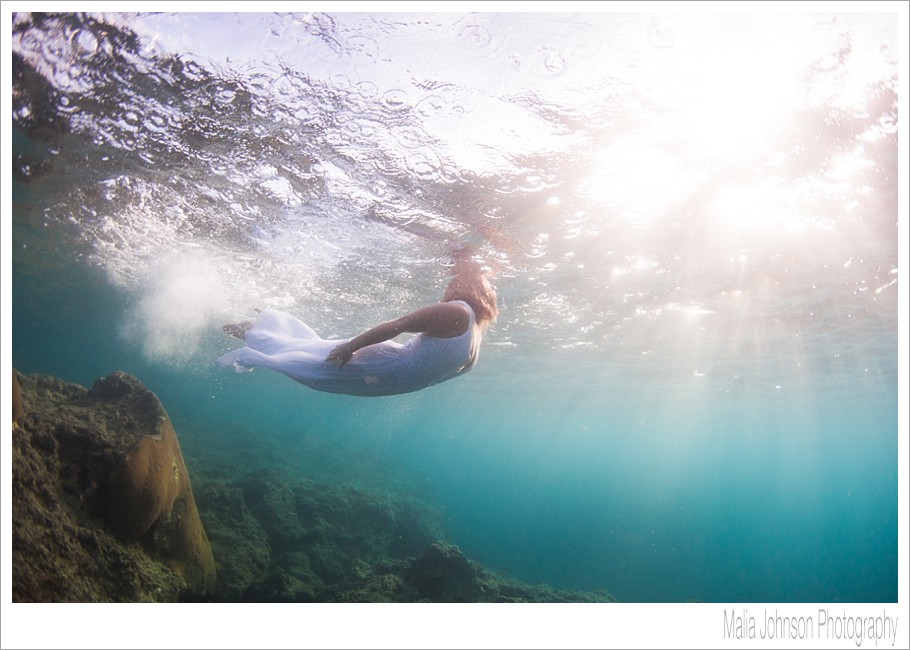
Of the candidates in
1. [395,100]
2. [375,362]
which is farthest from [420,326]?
[395,100]

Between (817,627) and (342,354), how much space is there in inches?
224

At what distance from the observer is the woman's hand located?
3277mm

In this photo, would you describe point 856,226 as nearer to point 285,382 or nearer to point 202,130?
point 202,130

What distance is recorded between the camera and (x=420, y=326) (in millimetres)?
3217

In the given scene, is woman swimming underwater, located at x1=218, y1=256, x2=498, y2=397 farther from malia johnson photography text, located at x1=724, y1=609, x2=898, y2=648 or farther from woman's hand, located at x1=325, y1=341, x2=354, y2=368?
malia johnson photography text, located at x1=724, y1=609, x2=898, y2=648

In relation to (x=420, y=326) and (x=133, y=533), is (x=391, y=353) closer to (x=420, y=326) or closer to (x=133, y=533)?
(x=420, y=326)

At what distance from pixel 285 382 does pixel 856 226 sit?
1850 inches

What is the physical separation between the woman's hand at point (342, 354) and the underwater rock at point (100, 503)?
146 inches

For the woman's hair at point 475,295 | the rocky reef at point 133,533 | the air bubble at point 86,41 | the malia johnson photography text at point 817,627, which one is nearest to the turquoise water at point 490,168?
the air bubble at point 86,41

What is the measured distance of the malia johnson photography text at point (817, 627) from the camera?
13.4ft

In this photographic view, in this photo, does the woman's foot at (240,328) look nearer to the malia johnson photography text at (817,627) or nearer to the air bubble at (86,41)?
the air bubble at (86,41)

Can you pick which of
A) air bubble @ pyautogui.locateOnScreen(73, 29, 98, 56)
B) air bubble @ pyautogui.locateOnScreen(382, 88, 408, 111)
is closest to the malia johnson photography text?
air bubble @ pyautogui.locateOnScreen(382, 88, 408, 111)

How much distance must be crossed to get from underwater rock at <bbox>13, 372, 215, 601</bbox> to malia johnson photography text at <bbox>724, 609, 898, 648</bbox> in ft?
22.1

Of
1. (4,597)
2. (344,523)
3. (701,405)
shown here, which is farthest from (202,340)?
(701,405)
